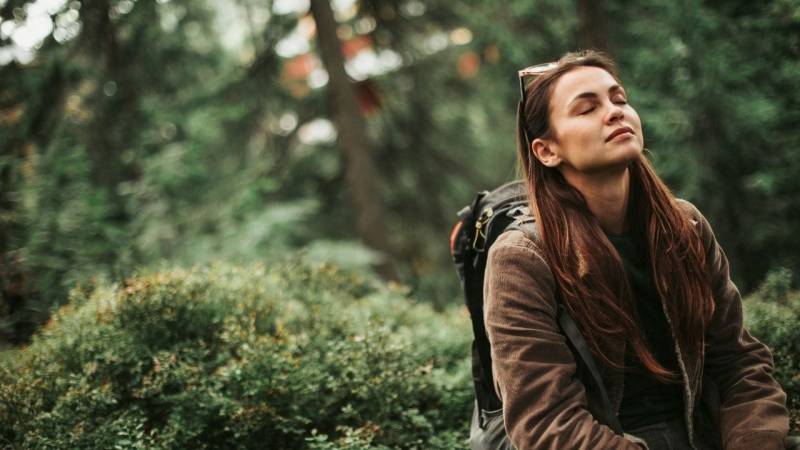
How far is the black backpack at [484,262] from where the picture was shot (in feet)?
8.17

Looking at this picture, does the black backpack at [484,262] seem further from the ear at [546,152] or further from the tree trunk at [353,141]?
the tree trunk at [353,141]

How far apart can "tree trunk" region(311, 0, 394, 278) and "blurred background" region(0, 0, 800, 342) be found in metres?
0.03

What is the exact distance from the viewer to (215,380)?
349 centimetres

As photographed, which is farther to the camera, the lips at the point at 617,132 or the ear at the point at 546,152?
the ear at the point at 546,152

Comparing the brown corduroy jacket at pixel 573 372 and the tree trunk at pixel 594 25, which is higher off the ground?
the tree trunk at pixel 594 25

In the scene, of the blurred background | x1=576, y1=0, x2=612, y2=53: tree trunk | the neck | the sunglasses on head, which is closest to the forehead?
the sunglasses on head

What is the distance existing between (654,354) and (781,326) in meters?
1.84

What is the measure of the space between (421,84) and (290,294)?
6.81m

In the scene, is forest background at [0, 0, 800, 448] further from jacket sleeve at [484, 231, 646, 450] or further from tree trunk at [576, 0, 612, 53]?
jacket sleeve at [484, 231, 646, 450]

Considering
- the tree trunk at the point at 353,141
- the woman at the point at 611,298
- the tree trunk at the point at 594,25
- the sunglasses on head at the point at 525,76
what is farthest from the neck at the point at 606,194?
the tree trunk at the point at 353,141

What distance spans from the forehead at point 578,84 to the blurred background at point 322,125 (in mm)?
2964

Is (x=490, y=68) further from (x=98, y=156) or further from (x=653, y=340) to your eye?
(x=653, y=340)

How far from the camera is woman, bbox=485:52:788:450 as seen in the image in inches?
85.1

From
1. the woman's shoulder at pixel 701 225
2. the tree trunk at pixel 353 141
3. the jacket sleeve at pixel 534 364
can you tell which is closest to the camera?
the jacket sleeve at pixel 534 364
